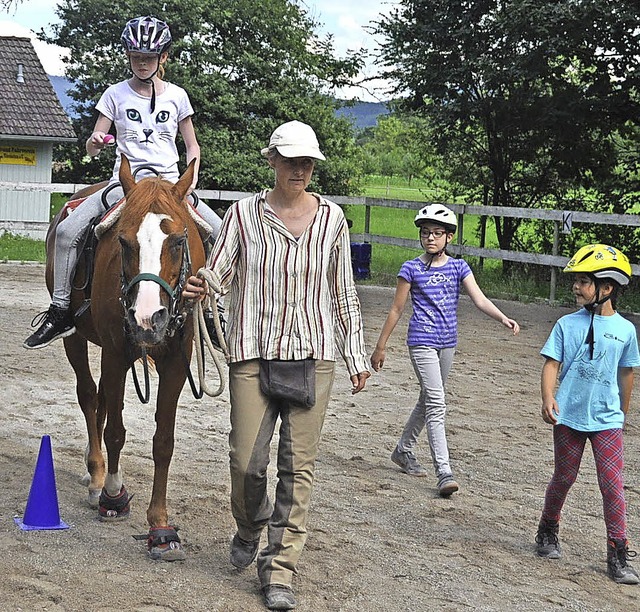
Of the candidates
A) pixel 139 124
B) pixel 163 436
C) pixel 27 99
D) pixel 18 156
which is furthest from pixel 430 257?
pixel 27 99

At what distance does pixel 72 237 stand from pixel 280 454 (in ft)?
7.56

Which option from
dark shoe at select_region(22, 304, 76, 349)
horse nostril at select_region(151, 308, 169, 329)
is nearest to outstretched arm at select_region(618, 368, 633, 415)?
horse nostril at select_region(151, 308, 169, 329)

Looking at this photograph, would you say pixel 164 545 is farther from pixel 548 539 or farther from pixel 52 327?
pixel 548 539

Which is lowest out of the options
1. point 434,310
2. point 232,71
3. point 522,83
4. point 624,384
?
point 624,384

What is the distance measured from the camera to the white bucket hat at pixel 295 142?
4648mm

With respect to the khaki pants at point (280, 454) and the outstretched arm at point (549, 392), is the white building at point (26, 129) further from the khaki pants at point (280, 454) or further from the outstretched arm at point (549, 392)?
the khaki pants at point (280, 454)

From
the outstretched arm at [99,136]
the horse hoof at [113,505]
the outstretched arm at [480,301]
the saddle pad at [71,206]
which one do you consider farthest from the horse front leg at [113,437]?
the outstretched arm at [480,301]

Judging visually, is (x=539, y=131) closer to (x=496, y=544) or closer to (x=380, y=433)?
(x=380, y=433)

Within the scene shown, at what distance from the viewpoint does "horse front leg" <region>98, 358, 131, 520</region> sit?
5.68 meters

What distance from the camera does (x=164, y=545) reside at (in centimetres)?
527

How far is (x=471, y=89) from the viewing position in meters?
18.7

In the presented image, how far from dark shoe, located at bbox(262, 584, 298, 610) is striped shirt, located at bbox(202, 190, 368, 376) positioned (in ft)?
3.35

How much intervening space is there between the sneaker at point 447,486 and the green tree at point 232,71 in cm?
2389

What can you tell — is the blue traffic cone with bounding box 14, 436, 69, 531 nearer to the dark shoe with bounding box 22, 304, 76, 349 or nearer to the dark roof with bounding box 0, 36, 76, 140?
the dark shoe with bounding box 22, 304, 76, 349
